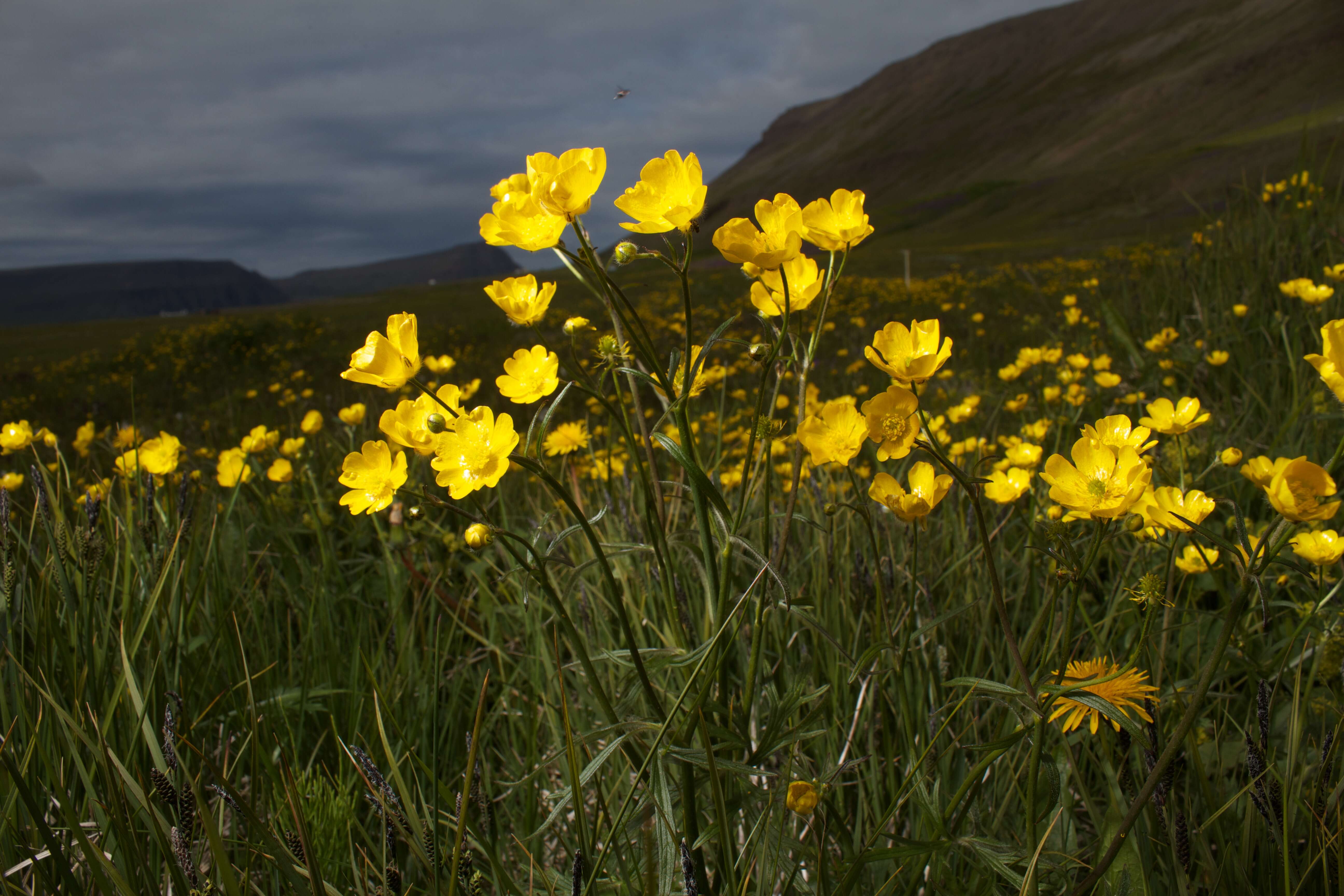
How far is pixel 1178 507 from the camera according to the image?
1.02m

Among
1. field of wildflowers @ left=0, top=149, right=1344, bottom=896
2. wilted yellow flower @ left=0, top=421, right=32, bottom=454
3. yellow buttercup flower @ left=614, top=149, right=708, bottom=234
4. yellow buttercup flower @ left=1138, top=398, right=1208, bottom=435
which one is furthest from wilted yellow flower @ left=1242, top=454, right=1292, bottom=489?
wilted yellow flower @ left=0, top=421, right=32, bottom=454

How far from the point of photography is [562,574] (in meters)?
2.19

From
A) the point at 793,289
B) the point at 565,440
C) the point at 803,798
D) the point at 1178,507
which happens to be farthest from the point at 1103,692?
the point at 565,440

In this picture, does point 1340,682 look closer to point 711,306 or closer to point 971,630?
point 971,630

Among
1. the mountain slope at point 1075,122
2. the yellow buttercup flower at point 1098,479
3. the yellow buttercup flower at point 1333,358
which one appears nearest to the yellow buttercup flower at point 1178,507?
the yellow buttercup flower at point 1098,479

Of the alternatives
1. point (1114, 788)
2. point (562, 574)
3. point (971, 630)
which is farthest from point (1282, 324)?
point (562, 574)

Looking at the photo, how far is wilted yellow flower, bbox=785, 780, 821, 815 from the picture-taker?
87 centimetres

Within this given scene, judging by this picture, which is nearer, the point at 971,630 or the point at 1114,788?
the point at 1114,788

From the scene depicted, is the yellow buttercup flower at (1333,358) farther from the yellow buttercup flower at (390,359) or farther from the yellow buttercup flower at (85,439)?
the yellow buttercup flower at (85,439)

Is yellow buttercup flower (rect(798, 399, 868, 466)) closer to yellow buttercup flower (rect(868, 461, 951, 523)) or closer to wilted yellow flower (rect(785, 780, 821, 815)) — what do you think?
yellow buttercup flower (rect(868, 461, 951, 523))

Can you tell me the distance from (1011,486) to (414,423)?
3.94 feet

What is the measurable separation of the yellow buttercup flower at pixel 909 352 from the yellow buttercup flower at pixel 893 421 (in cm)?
2

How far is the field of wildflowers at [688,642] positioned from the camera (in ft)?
2.85

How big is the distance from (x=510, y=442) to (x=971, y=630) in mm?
1344
